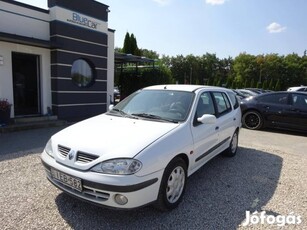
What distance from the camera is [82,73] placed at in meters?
10.4

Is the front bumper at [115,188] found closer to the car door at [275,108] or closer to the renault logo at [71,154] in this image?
the renault logo at [71,154]

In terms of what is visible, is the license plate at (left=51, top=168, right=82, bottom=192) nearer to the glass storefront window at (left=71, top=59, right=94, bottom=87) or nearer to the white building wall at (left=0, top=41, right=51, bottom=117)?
the white building wall at (left=0, top=41, right=51, bottom=117)

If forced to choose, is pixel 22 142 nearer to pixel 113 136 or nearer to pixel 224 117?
pixel 113 136

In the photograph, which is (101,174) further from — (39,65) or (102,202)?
(39,65)

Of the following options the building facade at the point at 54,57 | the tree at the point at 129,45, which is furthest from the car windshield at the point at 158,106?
the tree at the point at 129,45

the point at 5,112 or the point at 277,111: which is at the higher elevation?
the point at 277,111

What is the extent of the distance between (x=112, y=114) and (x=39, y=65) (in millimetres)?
6158

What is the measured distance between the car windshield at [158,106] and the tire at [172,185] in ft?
2.26

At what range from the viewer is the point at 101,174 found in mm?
2738

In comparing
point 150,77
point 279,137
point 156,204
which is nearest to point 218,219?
point 156,204

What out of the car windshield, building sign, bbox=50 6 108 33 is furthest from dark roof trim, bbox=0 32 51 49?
the car windshield

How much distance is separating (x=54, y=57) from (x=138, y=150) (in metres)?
7.54

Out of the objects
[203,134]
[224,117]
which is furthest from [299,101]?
[203,134]

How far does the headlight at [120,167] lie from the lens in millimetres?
2725
